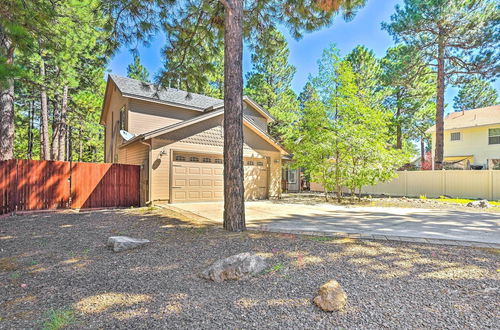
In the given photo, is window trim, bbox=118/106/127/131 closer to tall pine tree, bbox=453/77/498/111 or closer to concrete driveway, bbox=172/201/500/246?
concrete driveway, bbox=172/201/500/246

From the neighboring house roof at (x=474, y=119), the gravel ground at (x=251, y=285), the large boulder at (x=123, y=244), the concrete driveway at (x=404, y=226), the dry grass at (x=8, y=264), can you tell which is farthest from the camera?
the neighboring house roof at (x=474, y=119)

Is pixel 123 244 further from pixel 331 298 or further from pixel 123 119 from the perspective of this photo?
pixel 123 119

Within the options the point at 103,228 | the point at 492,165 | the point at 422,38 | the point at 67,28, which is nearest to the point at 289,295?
the point at 103,228

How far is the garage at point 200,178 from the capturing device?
1033 centimetres

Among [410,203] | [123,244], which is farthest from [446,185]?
[123,244]

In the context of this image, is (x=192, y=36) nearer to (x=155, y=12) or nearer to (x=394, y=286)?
(x=155, y=12)

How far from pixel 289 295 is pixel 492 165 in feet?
70.0

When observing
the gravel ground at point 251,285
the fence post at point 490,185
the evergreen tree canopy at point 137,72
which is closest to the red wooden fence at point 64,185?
the gravel ground at point 251,285

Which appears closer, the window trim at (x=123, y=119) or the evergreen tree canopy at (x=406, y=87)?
the window trim at (x=123, y=119)

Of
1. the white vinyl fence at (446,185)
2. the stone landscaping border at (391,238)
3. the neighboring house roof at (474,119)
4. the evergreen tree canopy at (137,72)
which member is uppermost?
the evergreen tree canopy at (137,72)

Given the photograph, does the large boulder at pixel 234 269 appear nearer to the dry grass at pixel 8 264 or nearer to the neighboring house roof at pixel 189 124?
the dry grass at pixel 8 264

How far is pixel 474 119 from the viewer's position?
1848 centimetres

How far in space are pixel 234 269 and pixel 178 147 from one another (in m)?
8.03

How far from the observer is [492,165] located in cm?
1723
